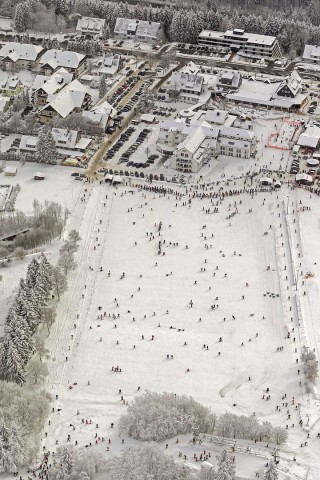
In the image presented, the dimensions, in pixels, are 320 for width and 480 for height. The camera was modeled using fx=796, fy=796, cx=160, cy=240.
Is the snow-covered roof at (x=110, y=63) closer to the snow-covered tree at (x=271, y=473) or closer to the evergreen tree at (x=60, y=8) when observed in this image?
the evergreen tree at (x=60, y=8)

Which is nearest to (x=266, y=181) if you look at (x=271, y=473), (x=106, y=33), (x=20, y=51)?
(x=271, y=473)

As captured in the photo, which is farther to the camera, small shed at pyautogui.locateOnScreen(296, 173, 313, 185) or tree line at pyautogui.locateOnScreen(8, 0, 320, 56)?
tree line at pyautogui.locateOnScreen(8, 0, 320, 56)

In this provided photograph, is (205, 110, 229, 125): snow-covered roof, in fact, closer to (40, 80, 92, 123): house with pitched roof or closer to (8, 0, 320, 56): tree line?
(40, 80, 92, 123): house with pitched roof

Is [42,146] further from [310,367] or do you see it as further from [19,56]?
[310,367]

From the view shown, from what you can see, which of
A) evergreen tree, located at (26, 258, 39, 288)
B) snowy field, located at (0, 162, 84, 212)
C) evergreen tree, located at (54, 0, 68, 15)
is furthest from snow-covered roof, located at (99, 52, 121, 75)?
evergreen tree, located at (26, 258, 39, 288)

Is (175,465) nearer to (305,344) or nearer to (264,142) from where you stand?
(305,344)

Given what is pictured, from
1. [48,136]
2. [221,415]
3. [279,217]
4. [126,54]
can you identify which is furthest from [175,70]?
[221,415]
